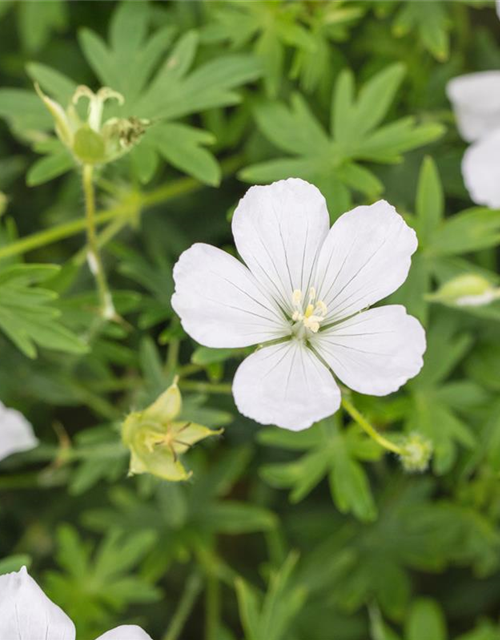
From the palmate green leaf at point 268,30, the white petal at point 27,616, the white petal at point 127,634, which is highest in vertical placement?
the palmate green leaf at point 268,30

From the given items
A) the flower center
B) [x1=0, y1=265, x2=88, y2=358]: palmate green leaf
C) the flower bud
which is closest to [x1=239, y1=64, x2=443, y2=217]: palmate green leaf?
the flower bud

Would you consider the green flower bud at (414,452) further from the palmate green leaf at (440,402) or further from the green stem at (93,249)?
the green stem at (93,249)

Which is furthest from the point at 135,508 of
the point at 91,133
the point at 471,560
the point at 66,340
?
the point at 91,133

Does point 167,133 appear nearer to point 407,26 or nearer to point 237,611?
point 407,26

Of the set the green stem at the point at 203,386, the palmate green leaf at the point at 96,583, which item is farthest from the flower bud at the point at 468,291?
the palmate green leaf at the point at 96,583

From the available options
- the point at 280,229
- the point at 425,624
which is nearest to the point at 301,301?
the point at 280,229

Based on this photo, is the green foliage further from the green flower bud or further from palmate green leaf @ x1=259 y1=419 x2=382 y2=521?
the green flower bud
